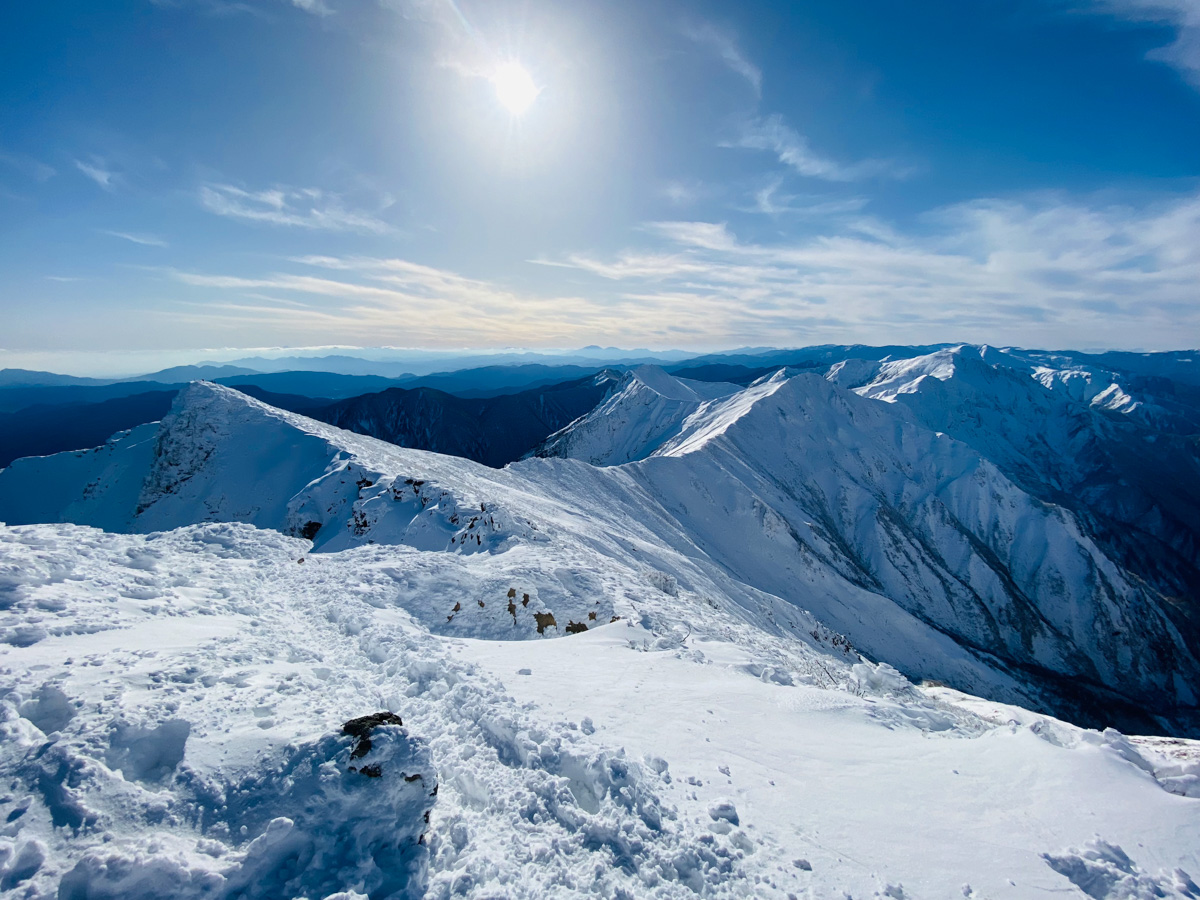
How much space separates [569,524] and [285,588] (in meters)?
24.7

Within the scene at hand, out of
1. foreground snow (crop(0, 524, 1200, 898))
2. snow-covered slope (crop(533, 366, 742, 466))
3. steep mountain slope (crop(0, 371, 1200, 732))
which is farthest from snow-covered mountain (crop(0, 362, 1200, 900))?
snow-covered slope (crop(533, 366, 742, 466))

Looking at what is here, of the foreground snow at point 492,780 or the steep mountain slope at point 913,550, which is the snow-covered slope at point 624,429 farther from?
the foreground snow at point 492,780

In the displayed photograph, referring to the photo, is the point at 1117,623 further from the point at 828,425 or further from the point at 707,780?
the point at 707,780

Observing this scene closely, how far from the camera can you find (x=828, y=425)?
128 m

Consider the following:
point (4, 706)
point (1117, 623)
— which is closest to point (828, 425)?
point (1117, 623)

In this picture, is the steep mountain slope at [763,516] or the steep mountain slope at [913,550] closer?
the steep mountain slope at [763,516]

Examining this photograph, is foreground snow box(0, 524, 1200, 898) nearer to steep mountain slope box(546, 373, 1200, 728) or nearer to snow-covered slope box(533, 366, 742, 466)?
steep mountain slope box(546, 373, 1200, 728)

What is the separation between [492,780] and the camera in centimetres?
772

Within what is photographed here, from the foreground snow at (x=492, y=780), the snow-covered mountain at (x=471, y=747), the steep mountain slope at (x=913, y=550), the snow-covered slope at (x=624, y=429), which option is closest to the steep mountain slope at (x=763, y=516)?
the steep mountain slope at (x=913, y=550)

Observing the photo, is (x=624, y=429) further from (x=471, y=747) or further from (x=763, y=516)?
(x=471, y=747)

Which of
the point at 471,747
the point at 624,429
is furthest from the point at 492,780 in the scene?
the point at 624,429

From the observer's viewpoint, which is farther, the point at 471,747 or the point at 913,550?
the point at 913,550

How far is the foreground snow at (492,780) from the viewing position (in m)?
5.71

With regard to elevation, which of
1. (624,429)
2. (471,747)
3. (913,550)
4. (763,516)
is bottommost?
(913,550)
